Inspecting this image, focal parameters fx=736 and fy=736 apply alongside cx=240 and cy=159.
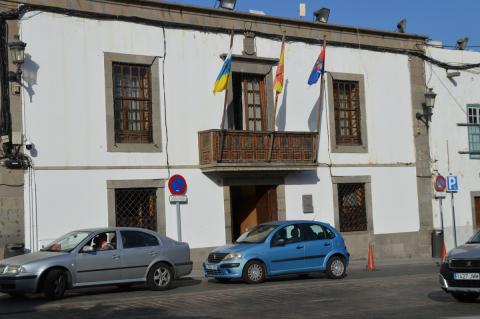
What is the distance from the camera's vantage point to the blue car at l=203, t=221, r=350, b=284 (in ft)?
55.4

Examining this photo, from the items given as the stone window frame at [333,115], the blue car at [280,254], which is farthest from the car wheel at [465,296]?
the stone window frame at [333,115]

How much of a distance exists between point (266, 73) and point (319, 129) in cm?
265

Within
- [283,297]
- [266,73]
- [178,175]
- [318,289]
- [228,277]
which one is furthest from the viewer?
[266,73]

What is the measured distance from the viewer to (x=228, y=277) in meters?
16.9

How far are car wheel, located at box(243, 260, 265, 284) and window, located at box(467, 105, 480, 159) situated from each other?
45.0 ft

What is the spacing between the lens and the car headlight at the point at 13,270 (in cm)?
1422

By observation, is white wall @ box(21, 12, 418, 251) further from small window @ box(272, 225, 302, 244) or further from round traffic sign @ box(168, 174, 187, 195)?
small window @ box(272, 225, 302, 244)

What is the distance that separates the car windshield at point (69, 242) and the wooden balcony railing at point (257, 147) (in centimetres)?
632

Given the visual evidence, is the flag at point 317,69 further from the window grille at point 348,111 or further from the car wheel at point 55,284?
the car wheel at point 55,284

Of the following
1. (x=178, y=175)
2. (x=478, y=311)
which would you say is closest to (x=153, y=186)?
(x=178, y=175)

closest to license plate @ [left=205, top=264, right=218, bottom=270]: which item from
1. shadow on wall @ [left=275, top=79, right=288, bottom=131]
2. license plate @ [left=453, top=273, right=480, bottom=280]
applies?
license plate @ [left=453, top=273, right=480, bottom=280]

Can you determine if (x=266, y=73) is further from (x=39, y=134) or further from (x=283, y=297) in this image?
(x=283, y=297)

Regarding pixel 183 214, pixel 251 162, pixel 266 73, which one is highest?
pixel 266 73

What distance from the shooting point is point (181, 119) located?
21.8 meters
